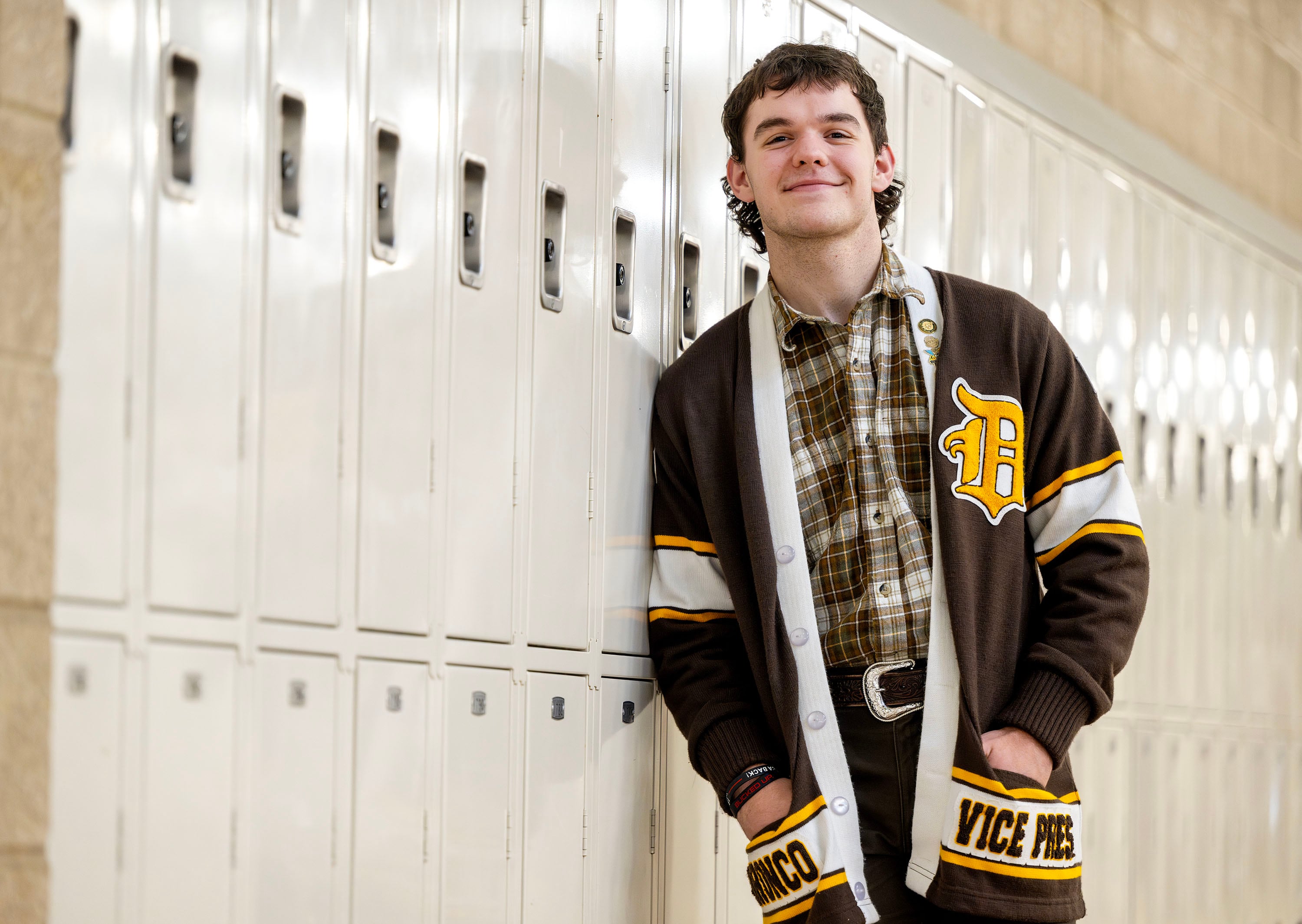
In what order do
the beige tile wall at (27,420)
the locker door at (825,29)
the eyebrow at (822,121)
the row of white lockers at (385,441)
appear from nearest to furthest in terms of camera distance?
the beige tile wall at (27,420), the row of white lockers at (385,441), the eyebrow at (822,121), the locker door at (825,29)

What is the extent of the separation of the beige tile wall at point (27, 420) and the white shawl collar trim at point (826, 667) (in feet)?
Answer: 3.71

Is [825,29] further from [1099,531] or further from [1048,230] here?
[1099,531]

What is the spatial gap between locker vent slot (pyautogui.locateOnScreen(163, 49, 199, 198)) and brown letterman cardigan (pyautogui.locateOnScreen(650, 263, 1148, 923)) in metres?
0.99

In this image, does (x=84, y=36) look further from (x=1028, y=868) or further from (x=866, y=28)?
(x=866, y=28)

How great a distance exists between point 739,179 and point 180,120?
113 cm

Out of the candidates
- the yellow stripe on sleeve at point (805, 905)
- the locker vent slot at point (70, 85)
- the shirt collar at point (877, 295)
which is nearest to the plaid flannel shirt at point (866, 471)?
the shirt collar at point (877, 295)

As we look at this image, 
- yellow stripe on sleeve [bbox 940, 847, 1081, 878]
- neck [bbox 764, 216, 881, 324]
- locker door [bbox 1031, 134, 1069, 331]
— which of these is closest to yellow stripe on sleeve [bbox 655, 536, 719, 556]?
neck [bbox 764, 216, 881, 324]

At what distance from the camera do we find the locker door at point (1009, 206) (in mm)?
3758

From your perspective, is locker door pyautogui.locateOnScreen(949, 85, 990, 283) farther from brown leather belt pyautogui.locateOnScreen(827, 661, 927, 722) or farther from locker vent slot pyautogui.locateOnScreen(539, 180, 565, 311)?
brown leather belt pyautogui.locateOnScreen(827, 661, 927, 722)

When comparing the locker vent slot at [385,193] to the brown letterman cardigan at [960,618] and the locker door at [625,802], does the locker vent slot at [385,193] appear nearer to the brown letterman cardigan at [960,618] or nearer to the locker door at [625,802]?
the brown letterman cardigan at [960,618]

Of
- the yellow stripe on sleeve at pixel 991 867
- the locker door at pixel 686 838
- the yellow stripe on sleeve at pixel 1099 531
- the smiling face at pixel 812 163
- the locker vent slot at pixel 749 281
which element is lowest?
the locker door at pixel 686 838

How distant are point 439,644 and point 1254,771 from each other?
3.55 m

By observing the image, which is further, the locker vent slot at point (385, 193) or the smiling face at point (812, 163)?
the smiling face at point (812, 163)

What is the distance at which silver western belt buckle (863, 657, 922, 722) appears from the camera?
235cm
